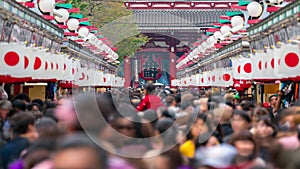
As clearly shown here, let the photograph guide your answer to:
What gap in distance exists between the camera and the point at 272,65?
51.9 feet

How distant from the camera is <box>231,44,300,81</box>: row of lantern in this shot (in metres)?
13.5

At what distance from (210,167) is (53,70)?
12647 mm

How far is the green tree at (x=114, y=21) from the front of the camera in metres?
49.1

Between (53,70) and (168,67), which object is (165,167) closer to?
(53,70)

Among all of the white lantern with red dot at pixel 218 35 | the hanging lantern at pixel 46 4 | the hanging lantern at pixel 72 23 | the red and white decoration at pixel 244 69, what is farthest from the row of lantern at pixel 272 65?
the white lantern with red dot at pixel 218 35

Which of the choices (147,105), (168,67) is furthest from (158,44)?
(147,105)

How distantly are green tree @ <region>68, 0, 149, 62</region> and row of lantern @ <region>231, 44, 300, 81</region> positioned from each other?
24.0 meters

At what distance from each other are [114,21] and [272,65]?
35868 mm

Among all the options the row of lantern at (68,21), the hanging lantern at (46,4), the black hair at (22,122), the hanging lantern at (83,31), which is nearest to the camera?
the black hair at (22,122)

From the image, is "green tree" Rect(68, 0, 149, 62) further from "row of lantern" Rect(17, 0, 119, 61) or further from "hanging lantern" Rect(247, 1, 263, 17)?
"hanging lantern" Rect(247, 1, 263, 17)

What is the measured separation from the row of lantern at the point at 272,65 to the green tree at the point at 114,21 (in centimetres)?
2405

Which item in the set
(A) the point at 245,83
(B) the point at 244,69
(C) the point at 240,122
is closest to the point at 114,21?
(A) the point at 245,83

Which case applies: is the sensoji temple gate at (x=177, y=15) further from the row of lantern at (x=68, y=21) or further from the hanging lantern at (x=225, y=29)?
the hanging lantern at (x=225, y=29)

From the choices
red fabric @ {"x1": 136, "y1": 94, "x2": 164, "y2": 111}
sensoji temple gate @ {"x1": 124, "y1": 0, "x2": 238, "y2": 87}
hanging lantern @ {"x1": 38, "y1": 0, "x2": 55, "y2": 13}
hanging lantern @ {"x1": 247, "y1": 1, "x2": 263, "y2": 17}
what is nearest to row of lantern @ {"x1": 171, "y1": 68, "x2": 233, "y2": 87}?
hanging lantern @ {"x1": 247, "y1": 1, "x2": 263, "y2": 17}
